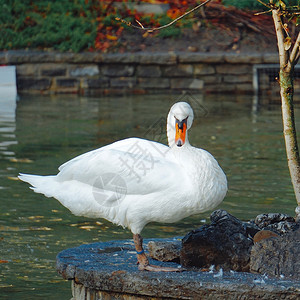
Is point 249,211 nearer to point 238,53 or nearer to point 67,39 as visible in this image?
point 238,53

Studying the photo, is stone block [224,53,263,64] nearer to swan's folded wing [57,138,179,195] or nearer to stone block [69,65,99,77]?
stone block [69,65,99,77]

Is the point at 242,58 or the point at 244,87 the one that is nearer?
the point at 242,58

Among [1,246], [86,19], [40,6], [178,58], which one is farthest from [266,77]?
[1,246]

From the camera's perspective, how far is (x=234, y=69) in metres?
16.6

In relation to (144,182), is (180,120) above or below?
above

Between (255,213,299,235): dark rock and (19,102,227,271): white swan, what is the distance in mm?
447

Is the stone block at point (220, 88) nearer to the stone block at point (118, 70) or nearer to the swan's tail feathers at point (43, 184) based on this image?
the stone block at point (118, 70)

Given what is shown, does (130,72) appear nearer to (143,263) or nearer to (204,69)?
(204,69)

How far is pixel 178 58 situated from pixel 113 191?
12137 millimetres

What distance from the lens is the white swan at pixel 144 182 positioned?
4301 millimetres

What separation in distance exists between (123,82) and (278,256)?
12979mm

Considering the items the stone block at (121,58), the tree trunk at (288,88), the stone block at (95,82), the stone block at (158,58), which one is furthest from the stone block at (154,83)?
the tree trunk at (288,88)

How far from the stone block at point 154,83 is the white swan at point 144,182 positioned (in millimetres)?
→ 12227

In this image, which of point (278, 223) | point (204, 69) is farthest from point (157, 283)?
point (204, 69)
